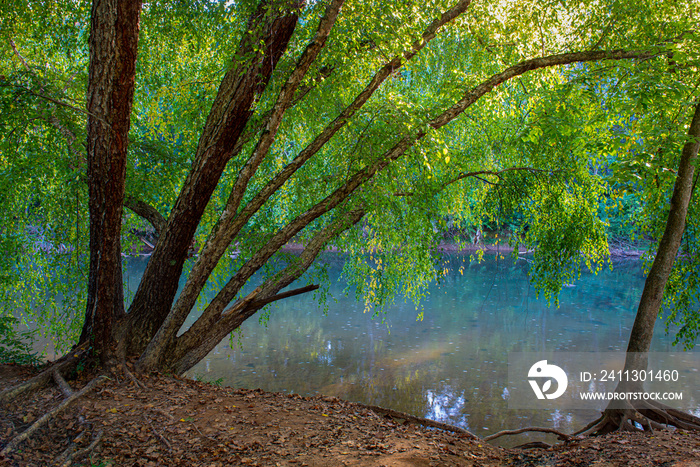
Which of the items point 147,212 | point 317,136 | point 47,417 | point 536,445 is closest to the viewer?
point 47,417

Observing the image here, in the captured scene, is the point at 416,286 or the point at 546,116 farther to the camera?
the point at 416,286

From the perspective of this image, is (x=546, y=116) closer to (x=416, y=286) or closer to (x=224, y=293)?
(x=416, y=286)

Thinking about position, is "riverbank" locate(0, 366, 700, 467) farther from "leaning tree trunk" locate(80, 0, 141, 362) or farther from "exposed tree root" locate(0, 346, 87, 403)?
"leaning tree trunk" locate(80, 0, 141, 362)

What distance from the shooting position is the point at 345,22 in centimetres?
450

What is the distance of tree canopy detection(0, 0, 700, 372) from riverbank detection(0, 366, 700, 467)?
0.85m

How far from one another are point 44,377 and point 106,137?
2310 millimetres

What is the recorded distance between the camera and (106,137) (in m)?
4.16

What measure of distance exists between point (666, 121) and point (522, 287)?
1355cm

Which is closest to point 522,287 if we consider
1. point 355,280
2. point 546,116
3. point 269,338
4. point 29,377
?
Answer: point 269,338

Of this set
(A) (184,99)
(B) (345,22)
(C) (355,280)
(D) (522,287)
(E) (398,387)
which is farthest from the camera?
(D) (522,287)

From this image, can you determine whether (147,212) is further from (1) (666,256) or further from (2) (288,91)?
(1) (666,256)

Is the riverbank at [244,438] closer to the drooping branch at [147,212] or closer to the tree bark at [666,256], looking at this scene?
the tree bark at [666,256]

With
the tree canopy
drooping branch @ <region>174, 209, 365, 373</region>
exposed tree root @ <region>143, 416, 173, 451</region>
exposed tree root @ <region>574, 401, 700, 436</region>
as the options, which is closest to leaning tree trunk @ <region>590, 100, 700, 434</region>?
exposed tree root @ <region>574, 401, 700, 436</region>

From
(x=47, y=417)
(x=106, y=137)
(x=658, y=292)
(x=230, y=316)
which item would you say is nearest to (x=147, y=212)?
(x=230, y=316)
